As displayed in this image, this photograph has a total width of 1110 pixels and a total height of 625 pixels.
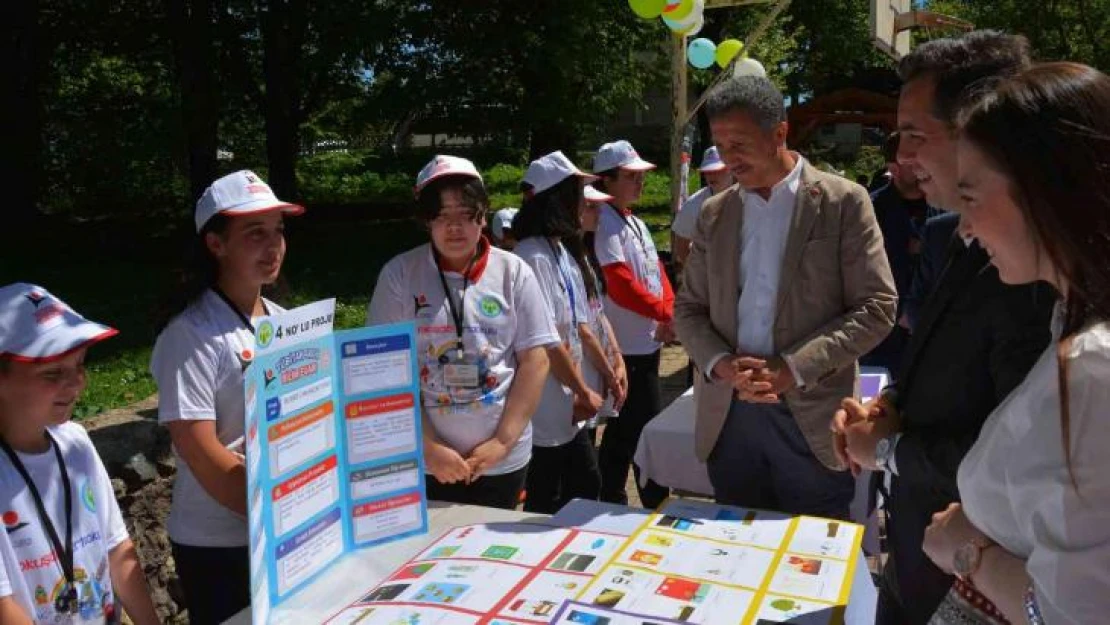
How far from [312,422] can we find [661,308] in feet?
8.28

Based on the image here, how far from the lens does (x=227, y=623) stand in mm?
1783

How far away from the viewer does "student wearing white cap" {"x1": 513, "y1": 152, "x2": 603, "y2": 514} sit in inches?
129

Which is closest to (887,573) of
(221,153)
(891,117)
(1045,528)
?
(1045,528)

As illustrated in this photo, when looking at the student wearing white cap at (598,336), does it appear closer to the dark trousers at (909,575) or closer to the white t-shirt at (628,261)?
the white t-shirt at (628,261)

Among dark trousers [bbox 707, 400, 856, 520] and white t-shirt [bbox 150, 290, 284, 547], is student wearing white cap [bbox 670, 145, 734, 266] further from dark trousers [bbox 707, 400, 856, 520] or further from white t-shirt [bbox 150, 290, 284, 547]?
white t-shirt [bbox 150, 290, 284, 547]

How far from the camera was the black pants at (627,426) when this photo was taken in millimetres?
4219

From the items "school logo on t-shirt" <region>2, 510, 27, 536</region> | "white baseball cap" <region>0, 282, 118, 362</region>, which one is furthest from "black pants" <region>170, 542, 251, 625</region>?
"white baseball cap" <region>0, 282, 118, 362</region>

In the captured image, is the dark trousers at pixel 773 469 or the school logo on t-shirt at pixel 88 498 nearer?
the school logo on t-shirt at pixel 88 498

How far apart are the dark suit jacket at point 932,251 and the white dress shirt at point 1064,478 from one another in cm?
95

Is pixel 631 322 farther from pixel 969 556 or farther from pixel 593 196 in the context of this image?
pixel 969 556

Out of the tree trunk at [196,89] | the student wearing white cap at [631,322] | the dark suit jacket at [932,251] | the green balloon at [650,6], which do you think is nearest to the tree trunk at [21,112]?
the tree trunk at [196,89]

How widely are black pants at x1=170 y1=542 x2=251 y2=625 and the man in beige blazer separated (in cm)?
132

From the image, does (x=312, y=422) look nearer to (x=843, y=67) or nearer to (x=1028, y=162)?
(x=1028, y=162)

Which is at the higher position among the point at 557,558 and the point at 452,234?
the point at 452,234
